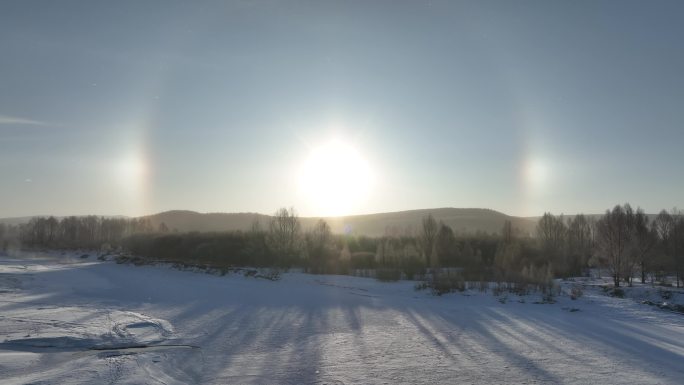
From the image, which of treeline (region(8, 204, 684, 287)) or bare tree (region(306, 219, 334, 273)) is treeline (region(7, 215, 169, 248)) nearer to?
treeline (region(8, 204, 684, 287))

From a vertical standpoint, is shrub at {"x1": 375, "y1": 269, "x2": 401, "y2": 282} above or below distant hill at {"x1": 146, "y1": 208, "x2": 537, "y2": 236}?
below

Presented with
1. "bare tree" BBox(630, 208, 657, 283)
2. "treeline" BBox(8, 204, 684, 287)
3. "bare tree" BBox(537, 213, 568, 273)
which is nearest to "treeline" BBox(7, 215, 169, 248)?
"treeline" BBox(8, 204, 684, 287)

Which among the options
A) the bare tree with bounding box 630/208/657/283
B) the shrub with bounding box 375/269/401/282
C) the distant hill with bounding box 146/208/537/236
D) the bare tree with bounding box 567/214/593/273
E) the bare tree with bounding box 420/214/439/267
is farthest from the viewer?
the distant hill with bounding box 146/208/537/236

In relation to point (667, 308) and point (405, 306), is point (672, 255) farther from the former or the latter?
point (405, 306)

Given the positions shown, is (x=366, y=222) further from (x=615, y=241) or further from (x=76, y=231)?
(x=615, y=241)

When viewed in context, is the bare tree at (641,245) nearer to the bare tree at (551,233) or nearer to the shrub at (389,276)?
the bare tree at (551,233)
